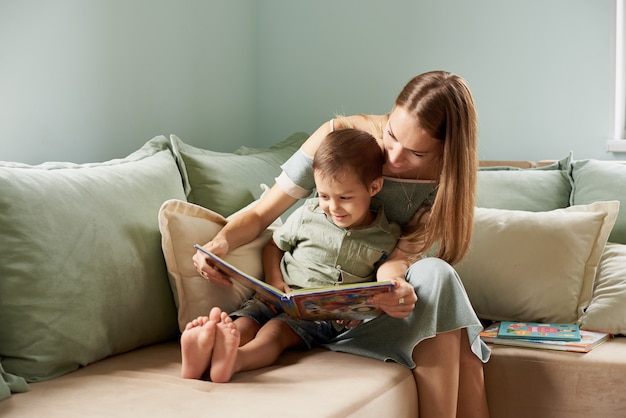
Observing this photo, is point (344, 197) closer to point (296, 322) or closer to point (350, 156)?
point (350, 156)

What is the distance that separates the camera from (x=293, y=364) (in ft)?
5.76

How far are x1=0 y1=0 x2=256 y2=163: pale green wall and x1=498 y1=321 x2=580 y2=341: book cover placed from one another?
1.24m

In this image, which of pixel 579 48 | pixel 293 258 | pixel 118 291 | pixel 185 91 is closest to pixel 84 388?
pixel 118 291

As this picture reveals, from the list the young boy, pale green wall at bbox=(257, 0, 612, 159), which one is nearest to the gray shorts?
the young boy

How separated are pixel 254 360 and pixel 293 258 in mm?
335

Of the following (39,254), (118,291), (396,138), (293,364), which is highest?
(396,138)

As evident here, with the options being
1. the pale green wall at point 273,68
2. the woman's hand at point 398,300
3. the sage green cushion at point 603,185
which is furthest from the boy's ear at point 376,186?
the pale green wall at point 273,68

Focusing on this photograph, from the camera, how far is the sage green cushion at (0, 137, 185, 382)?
1.59 meters

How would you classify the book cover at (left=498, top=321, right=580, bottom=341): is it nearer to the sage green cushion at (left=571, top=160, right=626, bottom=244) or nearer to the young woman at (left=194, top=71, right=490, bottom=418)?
the young woman at (left=194, top=71, right=490, bottom=418)

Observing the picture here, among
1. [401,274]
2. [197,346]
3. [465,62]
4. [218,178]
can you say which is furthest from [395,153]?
[465,62]

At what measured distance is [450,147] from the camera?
1.78 m

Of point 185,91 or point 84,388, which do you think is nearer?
point 84,388

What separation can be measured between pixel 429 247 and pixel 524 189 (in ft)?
2.27

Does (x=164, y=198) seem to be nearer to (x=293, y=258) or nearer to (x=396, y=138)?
(x=293, y=258)
